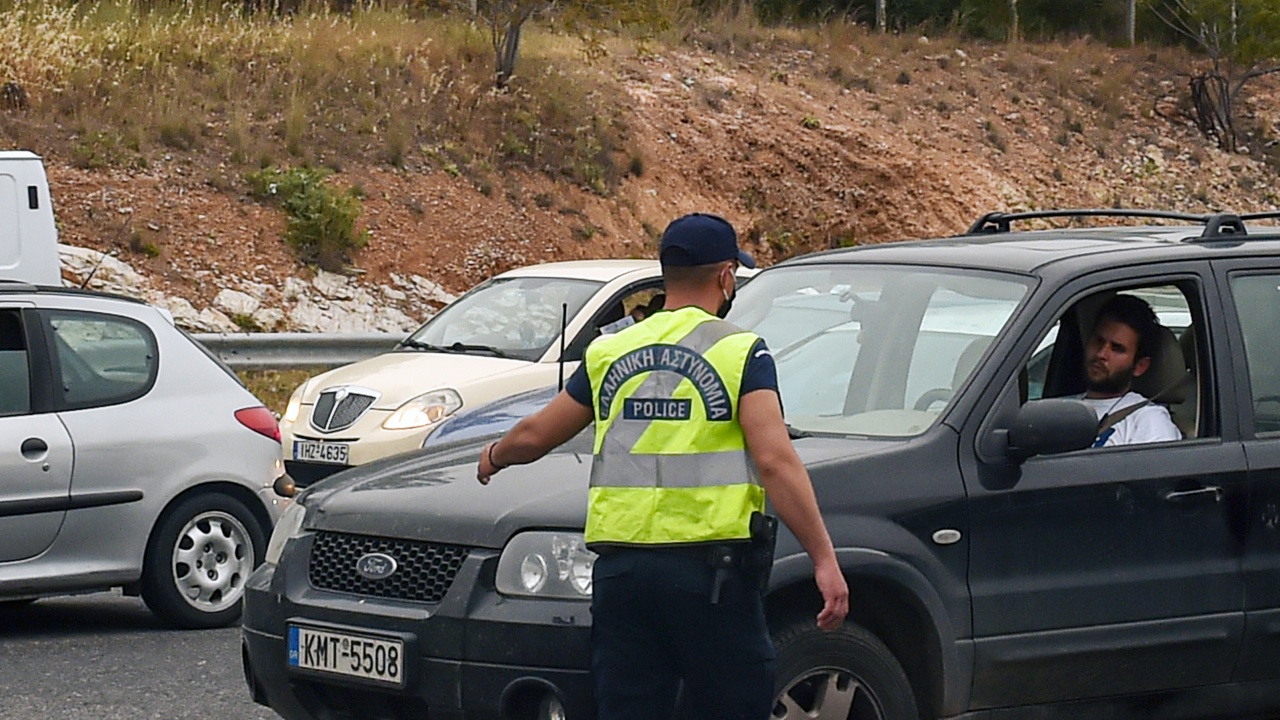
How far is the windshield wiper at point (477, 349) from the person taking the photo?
41.1 feet

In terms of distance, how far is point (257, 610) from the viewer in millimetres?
5523

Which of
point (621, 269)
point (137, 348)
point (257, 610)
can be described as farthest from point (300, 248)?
point (257, 610)

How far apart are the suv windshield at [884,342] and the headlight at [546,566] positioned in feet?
3.22

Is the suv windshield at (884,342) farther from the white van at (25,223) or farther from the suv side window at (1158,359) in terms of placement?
the white van at (25,223)

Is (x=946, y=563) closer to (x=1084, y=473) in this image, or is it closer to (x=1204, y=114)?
(x=1084, y=473)

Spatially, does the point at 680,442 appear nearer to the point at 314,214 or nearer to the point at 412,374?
the point at 412,374

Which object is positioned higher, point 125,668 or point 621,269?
point 621,269

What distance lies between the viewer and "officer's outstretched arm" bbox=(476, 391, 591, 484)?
14.9 ft

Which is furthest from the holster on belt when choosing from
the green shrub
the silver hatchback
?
the green shrub

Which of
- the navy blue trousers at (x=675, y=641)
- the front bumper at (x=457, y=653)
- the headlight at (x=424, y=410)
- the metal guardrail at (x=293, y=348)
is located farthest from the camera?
the metal guardrail at (x=293, y=348)

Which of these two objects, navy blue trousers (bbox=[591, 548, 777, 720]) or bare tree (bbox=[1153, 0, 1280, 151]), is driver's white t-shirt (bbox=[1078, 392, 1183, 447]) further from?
bare tree (bbox=[1153, 0, 1280, 151])

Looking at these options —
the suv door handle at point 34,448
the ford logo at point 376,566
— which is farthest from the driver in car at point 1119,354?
the suv door handle at point 34,448

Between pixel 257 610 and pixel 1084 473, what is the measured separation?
7.84 ft

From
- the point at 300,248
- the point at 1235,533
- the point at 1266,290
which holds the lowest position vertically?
the point at 300,248
